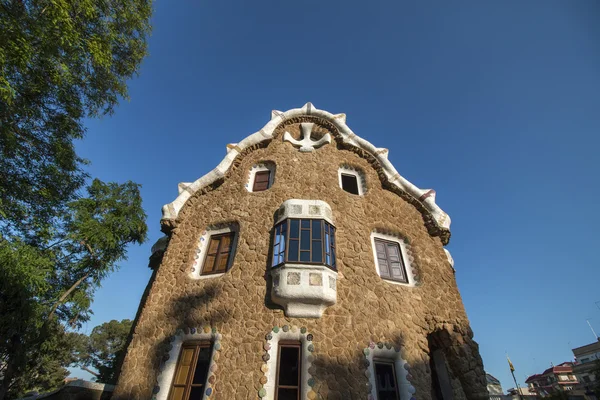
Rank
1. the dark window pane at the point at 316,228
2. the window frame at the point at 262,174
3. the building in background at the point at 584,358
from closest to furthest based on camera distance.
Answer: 1. the dark window pane at the point at 316,228
2. the window frame at the point at 262,174
3. the building in background at the point at 584,358

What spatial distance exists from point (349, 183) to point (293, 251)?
400 cm

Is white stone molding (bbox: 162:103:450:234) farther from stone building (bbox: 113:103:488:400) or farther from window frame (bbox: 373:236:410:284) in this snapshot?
window frame (bbox: 373:236:410:284)

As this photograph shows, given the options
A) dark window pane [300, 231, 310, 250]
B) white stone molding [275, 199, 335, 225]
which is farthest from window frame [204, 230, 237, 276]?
dark window pane [300, 231, 310, 250]

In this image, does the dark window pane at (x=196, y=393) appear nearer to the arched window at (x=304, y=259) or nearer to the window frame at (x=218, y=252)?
the arched window at (x=304, y=259)

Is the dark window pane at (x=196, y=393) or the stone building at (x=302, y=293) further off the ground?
the stone building at (x=302, y=293)

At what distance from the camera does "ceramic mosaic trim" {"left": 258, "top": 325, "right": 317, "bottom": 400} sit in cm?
562

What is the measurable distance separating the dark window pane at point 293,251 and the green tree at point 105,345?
94.0ft

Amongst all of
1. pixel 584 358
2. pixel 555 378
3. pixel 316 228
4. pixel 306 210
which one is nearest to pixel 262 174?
pixel 306 210

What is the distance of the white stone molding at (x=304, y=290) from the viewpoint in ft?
21.1

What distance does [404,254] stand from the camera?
8.45 meters

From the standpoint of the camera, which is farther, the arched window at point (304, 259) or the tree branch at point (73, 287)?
the tree branch at point (73, 287)

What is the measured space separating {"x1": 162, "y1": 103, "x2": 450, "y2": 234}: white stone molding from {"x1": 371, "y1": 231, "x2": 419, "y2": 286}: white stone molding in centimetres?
151

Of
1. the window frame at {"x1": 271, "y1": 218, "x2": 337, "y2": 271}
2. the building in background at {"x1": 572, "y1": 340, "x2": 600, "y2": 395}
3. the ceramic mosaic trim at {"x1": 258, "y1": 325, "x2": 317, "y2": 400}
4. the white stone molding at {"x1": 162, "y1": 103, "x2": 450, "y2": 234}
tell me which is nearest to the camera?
the ceramic mosaic trim at {"x1": 258, "y1": 325, "x2": 317, "y2": 400}

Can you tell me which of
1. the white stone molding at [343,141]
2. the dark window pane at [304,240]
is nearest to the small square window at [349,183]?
the white stone molding at [343,141]
